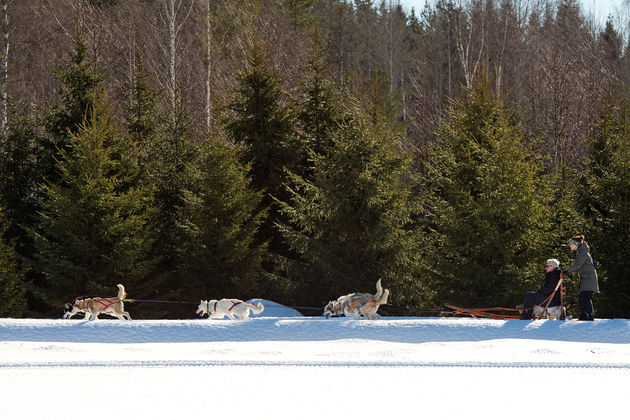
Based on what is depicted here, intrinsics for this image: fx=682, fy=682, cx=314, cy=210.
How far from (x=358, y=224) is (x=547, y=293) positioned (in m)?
7.77

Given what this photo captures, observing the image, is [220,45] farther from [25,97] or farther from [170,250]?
[170,250]

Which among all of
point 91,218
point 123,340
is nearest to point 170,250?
point 91,218

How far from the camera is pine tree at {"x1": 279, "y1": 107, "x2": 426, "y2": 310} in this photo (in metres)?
16.6

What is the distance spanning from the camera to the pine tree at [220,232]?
58.3 feet

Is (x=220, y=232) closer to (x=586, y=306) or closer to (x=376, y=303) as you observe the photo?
(x=376, y=303)

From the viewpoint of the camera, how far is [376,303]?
9.59m

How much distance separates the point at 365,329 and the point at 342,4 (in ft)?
163

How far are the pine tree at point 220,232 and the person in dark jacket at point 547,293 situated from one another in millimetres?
8815

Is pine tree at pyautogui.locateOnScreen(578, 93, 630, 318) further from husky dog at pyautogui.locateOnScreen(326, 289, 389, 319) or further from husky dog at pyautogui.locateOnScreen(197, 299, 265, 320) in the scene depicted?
husky dog at pyautogui.locateOnScreen(197, 299, 265, 320)

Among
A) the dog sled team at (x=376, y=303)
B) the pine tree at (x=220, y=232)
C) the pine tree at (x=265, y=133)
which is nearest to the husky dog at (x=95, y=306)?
the dog sled team at (x=376, y=303)

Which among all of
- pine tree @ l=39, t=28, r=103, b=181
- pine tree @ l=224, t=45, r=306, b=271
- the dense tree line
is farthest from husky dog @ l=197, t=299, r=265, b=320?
pine tree @ l=39, t=28, r=103, b=181

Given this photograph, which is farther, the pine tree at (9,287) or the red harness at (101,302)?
the pine tree at (9,287)

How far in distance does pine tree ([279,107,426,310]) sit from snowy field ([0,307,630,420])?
7295mm

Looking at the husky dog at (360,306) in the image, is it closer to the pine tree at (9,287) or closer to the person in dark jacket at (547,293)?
the person in dark jacket at (547,293)
